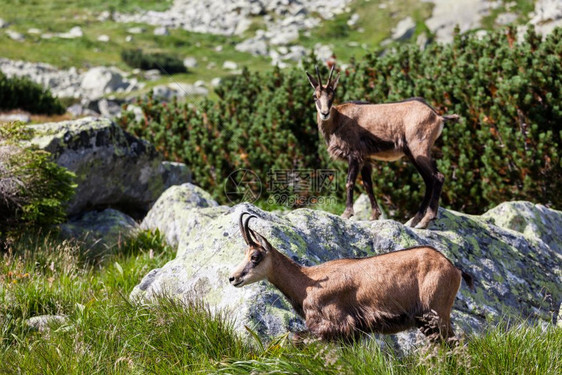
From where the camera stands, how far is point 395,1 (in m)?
78.4

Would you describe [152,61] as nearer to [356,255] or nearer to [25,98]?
[25,98]

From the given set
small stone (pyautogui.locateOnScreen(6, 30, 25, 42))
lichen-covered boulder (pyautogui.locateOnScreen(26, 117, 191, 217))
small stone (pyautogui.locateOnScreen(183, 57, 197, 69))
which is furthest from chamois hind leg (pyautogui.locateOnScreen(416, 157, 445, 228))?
small stone (pyautogui.locateOnScreen(6, 30, 25, 42))

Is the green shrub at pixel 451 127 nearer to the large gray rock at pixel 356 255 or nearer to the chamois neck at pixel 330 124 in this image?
the large gray rock at pixel 356 255

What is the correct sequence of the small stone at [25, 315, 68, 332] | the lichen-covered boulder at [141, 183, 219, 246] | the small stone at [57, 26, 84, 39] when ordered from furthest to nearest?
the small stone at [57, 26, 84, 39] < the lichen-covered boulder at [141, 183, 219, 246] < the small stone at [25, 315, 68, 332]

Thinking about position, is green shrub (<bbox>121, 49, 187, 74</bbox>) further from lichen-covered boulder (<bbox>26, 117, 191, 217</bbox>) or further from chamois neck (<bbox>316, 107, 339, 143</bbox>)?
chamois neck (<bbox>316, 107, 339, 143</bbox>)

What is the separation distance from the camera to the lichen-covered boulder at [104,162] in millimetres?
10672

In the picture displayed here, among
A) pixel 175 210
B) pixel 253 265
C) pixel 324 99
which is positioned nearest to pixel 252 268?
pixel 253 265

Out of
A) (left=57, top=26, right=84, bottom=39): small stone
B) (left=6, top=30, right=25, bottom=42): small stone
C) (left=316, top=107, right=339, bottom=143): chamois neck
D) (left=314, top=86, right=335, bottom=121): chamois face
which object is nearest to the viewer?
(left=314, top=86, right=335, bottom=121): chamois face

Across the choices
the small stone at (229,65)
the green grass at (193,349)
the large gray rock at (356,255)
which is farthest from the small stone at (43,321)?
the small stone at (229,65)

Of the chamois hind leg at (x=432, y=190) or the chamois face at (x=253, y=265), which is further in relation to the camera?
the chamois hind leg at (x=432, y=190)

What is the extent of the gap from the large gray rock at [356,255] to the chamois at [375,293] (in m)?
0.71

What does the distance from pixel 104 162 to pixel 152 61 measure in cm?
4830

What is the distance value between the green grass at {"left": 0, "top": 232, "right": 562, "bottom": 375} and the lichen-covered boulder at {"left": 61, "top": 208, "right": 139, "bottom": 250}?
3461 mm

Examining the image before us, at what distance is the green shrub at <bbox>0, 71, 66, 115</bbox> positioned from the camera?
26.3 metres
